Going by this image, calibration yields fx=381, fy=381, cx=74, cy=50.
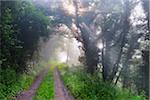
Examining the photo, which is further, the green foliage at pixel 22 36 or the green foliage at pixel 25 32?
the green foliage at pixel 25 32

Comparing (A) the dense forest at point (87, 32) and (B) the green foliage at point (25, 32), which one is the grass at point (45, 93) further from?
(B) the green foliage at point (25, 32)

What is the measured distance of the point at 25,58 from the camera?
3925cm

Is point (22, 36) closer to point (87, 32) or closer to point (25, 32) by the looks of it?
point (25, 32)

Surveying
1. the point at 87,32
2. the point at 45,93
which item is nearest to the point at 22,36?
the point at 87,32

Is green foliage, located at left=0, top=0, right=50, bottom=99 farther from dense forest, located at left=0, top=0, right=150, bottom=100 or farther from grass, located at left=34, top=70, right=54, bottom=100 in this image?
grass, located at left=34, top=70, right=54, bottom=100

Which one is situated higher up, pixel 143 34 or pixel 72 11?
pixel 72 11

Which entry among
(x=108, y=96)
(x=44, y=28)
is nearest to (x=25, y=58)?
(x=44, y=28)

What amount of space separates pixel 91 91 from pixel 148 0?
44.3ft

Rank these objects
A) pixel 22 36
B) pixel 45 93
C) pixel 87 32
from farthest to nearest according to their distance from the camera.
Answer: pixel 87 32
pixel 22 36
pixel 45 93

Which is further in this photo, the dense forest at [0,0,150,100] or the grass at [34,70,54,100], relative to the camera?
the dense forest at [0,0,150,100]

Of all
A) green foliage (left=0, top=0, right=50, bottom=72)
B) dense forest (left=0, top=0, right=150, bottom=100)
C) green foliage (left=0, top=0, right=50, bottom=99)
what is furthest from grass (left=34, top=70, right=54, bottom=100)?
green foliage (left=0, top=0, right=50, bottom=72)

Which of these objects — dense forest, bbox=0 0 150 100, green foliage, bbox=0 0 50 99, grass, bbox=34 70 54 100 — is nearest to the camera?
grass, bbox=34 70 54 100

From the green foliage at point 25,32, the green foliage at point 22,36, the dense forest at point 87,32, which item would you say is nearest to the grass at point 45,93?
the dense forest at point 87,32

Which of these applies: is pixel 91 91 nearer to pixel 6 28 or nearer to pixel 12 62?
pixel 6 28
